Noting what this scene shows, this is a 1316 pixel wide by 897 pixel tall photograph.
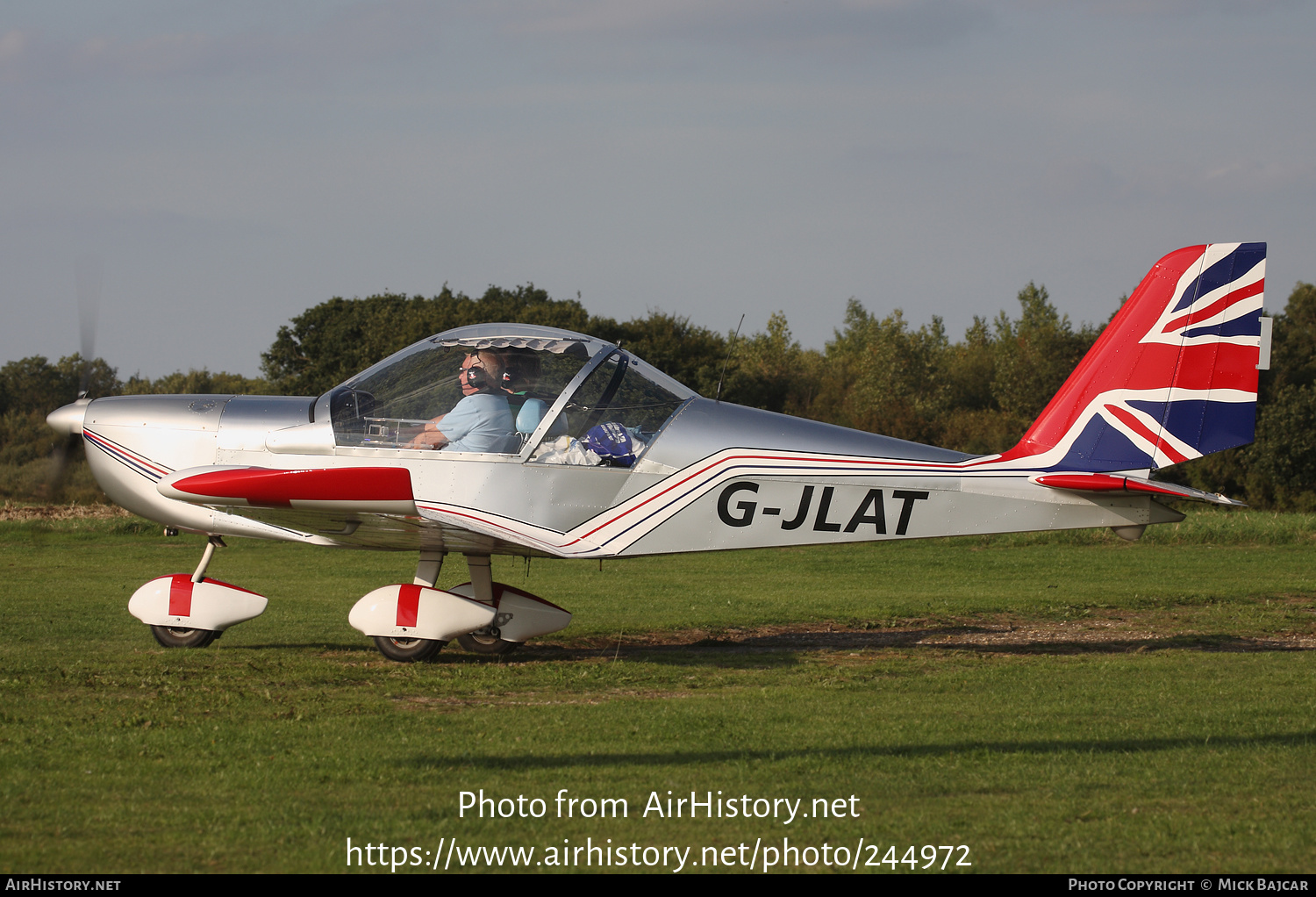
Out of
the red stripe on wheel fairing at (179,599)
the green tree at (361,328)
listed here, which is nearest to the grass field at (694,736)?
the red stripe on wheel fairing at (179,599)

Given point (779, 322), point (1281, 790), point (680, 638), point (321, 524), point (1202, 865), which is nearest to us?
point (1202, 865)

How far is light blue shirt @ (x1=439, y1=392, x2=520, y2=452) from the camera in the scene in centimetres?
834

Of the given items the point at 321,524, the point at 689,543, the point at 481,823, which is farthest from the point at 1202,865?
the point at 321,524

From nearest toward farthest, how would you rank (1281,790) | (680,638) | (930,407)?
(1281,790) < (680,638) < (930,407)

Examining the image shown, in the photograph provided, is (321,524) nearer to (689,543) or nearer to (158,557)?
(689,543)

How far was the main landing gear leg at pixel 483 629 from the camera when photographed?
9.05m

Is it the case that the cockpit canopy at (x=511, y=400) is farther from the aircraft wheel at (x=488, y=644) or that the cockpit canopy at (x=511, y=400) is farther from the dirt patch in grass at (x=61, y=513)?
the dirt patch in grass at (x=61, y=513)

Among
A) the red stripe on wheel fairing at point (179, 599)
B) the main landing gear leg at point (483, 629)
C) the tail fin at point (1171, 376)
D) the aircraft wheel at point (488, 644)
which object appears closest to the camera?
the tail fin at point (1171, 376)

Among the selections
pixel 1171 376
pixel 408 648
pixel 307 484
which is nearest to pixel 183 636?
pixel 408 648

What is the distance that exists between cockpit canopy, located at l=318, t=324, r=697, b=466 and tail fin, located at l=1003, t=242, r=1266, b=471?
3073 mm

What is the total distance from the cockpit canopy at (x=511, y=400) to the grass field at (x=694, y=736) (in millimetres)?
1718

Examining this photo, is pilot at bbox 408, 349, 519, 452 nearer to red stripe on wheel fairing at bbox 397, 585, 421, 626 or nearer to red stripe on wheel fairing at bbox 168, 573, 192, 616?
red stripe on wheel fairing at bbox 397, 585, 421, 626

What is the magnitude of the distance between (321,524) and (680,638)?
3665 mm

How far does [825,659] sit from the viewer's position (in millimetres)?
9109
